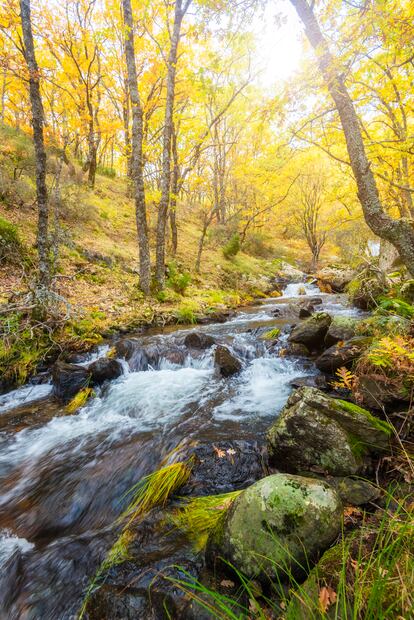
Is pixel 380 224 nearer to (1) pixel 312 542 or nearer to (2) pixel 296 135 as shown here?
(2) pixel 296 135

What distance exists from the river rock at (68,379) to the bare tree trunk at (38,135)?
1.73m

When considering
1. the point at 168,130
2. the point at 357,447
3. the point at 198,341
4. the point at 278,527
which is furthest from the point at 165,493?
the point at 168,130

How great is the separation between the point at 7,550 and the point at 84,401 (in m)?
2.51

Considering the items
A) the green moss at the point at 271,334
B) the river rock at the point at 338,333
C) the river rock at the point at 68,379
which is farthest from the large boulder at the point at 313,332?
the river rock at the point at 68,379

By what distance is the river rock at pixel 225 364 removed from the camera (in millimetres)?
5816

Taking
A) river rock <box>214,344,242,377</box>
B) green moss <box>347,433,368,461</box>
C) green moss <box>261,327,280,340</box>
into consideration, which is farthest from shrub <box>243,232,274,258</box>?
green moss <box>347,433,368,461</box>

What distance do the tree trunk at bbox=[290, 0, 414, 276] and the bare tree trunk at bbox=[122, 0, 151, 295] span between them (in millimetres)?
5299

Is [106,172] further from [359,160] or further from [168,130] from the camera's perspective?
[359,160]

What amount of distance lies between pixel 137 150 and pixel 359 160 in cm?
687

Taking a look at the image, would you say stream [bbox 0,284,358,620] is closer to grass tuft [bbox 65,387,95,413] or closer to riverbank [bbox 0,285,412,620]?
riverbank [bbox 0,285,412,620]

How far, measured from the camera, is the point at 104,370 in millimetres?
5555

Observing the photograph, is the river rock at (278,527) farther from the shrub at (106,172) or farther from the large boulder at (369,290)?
the shrub at (106,172)

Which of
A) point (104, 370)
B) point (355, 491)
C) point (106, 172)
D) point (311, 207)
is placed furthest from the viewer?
point (106, 172)

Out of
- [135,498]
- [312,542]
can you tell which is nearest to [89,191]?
[135,498]
